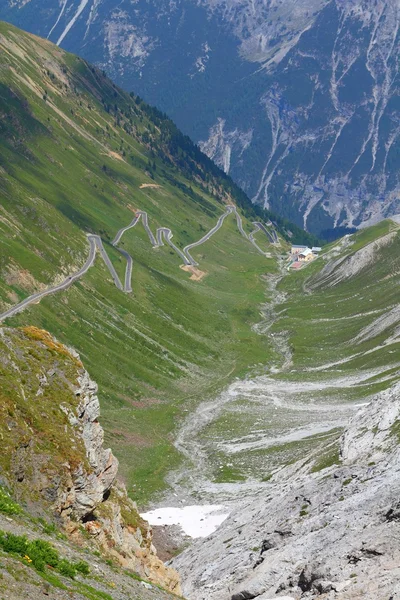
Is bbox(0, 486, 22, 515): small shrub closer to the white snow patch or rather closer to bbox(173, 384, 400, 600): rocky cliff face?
bbox(173, 384, 400, 600): rocky cliff face

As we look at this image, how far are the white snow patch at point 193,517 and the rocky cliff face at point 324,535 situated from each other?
8291 mm

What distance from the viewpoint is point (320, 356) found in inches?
7549

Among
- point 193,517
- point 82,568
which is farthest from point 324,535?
point 193,517

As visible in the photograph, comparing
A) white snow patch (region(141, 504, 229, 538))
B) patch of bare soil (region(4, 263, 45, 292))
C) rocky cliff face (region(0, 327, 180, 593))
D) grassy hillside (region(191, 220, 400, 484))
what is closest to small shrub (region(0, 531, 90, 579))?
rocky cliff face (region(0, 327, 180, 593))

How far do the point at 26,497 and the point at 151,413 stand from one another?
109 m

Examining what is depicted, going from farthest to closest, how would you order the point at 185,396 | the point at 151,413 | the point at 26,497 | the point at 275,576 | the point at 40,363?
the point at 185,396 < the point at 151,413 < the point at 40,363 < the point at 275,576 < the point at 26,497

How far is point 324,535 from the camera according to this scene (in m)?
59.7

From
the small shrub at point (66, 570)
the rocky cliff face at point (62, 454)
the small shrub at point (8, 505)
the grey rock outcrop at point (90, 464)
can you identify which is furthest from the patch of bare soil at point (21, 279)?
the small shrub at point (66, 570)

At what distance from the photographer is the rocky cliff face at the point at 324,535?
52.1 m

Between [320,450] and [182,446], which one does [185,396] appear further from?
[320,450]

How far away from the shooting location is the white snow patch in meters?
96.2

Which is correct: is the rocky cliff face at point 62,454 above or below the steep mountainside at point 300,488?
above

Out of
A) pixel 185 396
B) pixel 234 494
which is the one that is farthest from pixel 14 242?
pixel 234 494

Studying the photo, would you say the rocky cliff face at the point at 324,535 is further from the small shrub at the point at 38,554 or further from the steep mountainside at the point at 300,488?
the small shrub at the point at 38,554
